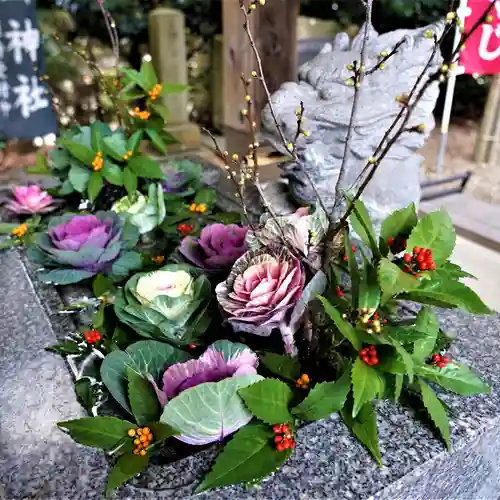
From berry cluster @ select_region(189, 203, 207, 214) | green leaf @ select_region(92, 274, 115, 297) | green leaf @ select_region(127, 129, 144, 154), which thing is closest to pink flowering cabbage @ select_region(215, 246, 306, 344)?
green leaf @ select_region(92, 274, 115, 297)

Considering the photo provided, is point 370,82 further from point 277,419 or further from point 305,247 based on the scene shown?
point 277,419

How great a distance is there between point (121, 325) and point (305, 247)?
0.43m

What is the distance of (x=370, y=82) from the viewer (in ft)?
4.37

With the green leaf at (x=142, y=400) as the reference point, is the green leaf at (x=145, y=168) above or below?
above

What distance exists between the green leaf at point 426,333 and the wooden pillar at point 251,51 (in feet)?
4.67

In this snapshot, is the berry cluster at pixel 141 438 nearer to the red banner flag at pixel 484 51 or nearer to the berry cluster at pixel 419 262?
the berry cluster at pixel 419 262

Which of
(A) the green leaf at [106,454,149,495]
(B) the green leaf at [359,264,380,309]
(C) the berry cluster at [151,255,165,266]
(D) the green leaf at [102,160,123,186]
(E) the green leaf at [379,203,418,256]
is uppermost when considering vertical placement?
→ (E) the green leaf at [379,203,418,256]

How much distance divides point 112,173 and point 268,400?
3.32 ft

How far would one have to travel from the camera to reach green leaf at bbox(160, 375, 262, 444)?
82 centimetres

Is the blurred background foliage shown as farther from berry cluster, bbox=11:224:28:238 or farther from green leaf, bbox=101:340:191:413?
green leaf, bbox=101:340:191:413

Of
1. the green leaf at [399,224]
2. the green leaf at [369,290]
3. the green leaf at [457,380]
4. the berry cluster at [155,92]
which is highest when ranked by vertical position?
the berry cluster at [155,92]

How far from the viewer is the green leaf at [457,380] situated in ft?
3.01

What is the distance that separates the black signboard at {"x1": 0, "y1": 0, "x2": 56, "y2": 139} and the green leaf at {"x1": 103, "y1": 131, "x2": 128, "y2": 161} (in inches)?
57.2

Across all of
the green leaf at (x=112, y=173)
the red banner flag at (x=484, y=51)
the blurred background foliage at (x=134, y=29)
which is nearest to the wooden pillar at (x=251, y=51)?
the green leaf at (x=112, y=173)
